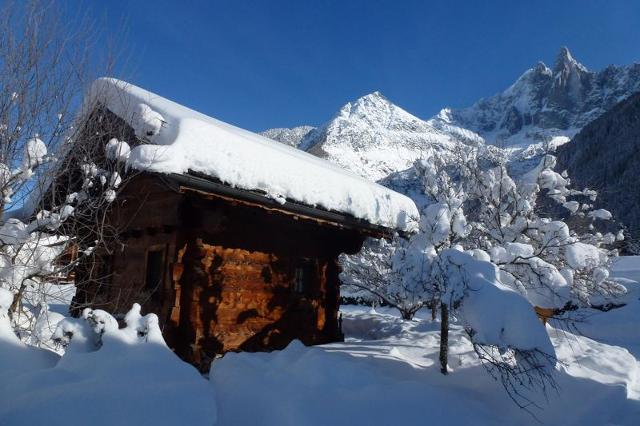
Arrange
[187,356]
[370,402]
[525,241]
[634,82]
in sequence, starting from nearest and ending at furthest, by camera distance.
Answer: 1. [370,402]
2. [187,356]
3. [525,241]
4. [634,82]

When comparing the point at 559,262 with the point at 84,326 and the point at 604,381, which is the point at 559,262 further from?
the point at 84,326

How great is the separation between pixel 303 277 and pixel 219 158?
10.5ft

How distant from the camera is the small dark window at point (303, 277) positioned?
7.42 metres

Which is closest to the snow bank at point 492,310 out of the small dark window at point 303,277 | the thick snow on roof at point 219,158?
the thick snow on roof at point 219,158

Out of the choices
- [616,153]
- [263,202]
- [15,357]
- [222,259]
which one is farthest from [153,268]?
[616,153]

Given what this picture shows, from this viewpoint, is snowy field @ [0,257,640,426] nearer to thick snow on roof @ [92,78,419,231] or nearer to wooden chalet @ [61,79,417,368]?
wooden chalet @ [61,79,417,368]

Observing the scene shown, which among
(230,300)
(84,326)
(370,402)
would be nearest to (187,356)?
(230,300)

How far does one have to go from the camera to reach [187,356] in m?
5.66

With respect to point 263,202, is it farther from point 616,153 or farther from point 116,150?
point 616,153

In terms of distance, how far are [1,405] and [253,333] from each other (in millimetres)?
3913

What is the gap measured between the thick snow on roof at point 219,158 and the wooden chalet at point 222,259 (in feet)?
0.23

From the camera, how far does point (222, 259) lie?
20.1ft

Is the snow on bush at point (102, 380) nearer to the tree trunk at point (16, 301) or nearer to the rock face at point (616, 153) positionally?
the tree trunk at point (16, 301)

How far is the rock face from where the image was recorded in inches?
1431
